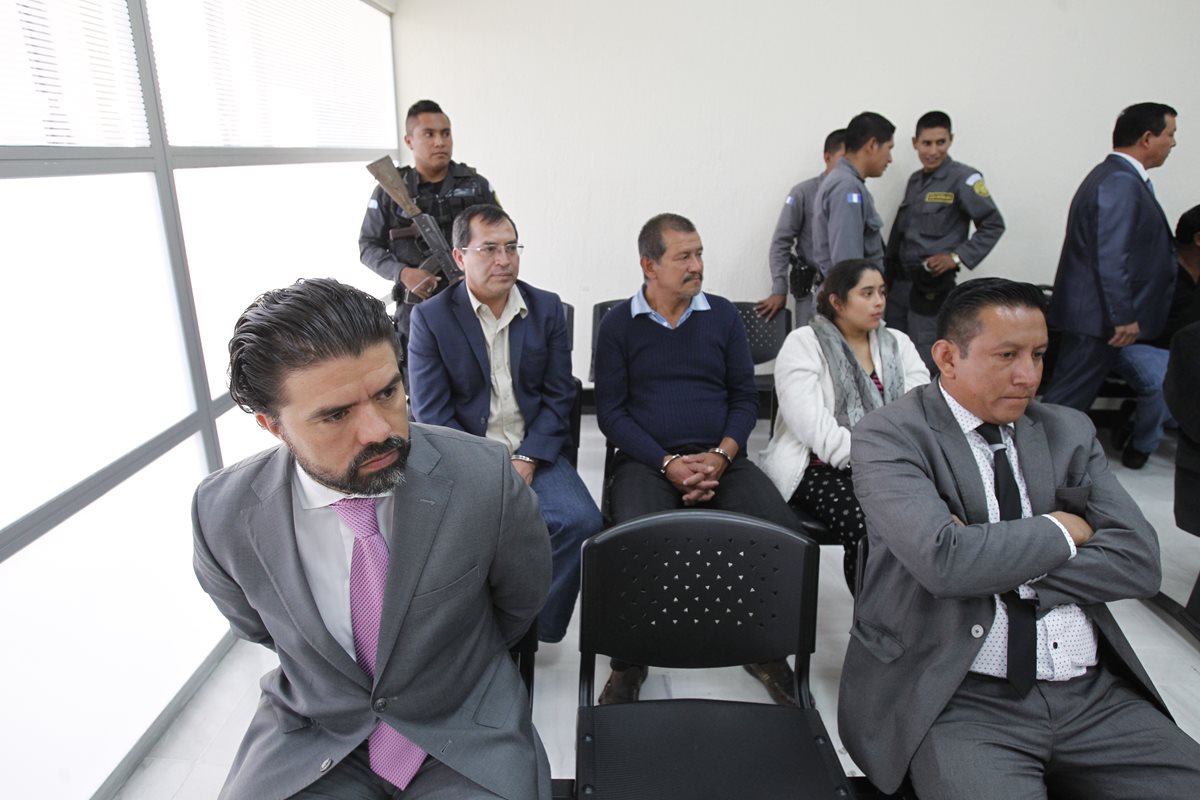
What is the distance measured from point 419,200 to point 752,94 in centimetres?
202

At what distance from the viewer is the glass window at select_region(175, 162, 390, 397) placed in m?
2.19

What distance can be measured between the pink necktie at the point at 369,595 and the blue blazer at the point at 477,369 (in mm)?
1070

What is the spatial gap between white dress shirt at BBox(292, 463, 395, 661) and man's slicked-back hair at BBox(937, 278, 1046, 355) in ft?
3.85

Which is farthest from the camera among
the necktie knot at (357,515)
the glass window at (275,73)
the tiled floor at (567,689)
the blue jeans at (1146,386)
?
the blue jeans at (1146,386)

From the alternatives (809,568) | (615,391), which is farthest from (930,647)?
(615,391)

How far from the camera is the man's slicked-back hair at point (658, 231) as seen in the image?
93.0 inches

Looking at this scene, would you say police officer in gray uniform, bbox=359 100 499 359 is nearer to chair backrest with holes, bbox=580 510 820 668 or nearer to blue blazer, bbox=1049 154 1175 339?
chair backrest with holes, bbox=580 510 820 668

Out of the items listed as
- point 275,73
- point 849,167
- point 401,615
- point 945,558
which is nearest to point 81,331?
point 401,615

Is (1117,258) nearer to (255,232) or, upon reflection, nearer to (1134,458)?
(1134,458)

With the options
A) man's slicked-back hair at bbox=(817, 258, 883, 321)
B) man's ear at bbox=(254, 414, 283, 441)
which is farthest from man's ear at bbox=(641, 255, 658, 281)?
man's ear at bbox=(254, 414, 283, 441)

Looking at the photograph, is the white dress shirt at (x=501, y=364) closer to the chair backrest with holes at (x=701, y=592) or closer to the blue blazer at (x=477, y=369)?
the blue blazer at (x=477, y=369)

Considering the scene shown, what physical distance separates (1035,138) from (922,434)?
3543mm

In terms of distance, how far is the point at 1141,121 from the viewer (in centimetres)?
301

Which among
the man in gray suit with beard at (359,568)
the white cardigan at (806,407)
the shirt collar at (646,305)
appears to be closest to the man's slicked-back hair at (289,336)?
the man in gray suit with beard at (359,568)
